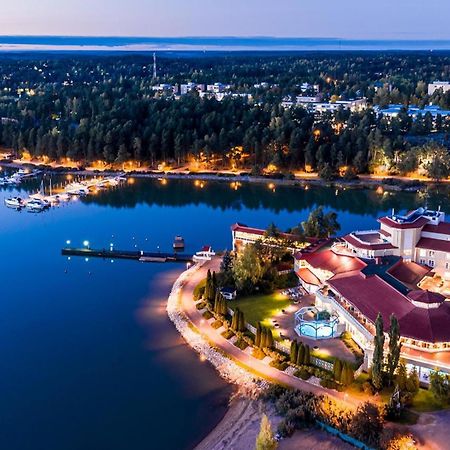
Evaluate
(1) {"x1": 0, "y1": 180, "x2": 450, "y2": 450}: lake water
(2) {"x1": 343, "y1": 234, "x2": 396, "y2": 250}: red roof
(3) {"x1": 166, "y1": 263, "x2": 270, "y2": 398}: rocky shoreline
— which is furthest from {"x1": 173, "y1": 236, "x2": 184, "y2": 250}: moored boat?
(2) {"x1": 343, "y1": 234, "x2": 396, "y2": 250}: red roof

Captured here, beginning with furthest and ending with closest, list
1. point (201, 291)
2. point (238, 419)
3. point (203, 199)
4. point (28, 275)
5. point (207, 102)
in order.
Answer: point (207, 102) → point (203, 199) → point (28, 275) → point (201, 291) → point (238, 419)

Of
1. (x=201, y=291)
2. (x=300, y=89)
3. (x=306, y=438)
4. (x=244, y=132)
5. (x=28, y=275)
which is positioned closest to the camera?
(x=306, y=438)

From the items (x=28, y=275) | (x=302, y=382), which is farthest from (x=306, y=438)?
(x=28, y=275)

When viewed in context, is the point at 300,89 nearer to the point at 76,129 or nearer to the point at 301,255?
the point at 76,129

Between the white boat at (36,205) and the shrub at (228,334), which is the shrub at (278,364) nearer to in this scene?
the shrub at (228,334)

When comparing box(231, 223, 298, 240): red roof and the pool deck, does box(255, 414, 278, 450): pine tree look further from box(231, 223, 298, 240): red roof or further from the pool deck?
box(231, 223, 298, 240): red roof

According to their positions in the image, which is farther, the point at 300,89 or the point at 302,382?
the point at 300,89

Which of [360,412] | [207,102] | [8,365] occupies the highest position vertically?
[207,102]
